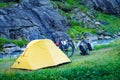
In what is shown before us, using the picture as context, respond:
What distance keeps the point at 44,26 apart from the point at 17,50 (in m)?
15.8

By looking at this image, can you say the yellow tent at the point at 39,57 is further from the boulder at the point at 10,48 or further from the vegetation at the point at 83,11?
the vegetation at the point at 83,11

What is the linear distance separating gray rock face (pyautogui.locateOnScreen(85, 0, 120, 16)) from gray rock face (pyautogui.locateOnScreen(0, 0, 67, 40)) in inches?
873

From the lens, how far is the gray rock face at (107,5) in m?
99.0

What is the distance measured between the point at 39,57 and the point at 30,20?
48726 millimetres

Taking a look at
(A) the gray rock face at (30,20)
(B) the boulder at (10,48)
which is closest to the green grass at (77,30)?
(A) the gray rock face at (30,20)

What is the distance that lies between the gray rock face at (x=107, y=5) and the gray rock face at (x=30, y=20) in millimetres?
22169

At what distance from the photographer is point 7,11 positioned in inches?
2721

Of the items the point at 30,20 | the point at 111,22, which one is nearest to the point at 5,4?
the point at 30,20

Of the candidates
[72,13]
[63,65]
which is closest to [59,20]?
[72,13]

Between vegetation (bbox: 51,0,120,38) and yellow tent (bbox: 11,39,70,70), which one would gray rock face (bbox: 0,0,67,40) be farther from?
yellow tent (bbox: 11,39,70,70)

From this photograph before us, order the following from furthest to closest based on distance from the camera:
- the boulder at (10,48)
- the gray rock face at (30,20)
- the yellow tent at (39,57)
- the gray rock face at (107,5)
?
the gray rock face at (107,5) → the gray rock face at (30,20) → the boulder at (10,48) → the yellow tent at (39,57)

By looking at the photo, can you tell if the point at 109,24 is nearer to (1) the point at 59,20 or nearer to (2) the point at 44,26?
(1) the point at 59,20

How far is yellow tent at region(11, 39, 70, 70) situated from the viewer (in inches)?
839

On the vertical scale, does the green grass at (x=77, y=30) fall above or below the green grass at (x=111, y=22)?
above
